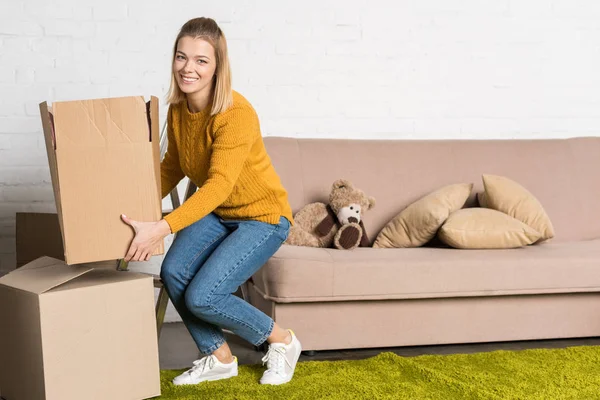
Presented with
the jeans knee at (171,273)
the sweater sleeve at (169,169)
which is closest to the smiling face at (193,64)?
the sweater sleeve at (169,169)

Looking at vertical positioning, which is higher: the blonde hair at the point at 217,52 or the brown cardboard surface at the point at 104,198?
the blonde hair at the point at 217,52

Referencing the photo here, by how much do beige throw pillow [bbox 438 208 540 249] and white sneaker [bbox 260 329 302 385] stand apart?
31.2 inches

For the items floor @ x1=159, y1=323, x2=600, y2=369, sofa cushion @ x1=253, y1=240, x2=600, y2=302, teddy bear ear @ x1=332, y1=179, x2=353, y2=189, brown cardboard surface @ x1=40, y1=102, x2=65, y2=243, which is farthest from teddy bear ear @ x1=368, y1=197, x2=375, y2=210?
brown cardboard surface @ x1=40, y1=102, x2=65, y2=243

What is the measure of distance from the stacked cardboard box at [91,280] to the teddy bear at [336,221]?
92 cm

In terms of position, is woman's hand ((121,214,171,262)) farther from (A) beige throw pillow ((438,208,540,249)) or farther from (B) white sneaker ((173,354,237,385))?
(A) beige throw pillow ((438,208,540,249))

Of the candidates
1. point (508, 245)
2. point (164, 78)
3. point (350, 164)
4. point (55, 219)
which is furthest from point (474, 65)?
point (55, 219)

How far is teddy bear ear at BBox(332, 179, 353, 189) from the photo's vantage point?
2.94 metres

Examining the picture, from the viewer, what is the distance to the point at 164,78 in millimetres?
3213

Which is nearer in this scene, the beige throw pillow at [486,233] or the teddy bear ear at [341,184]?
the beige throw pillow at [486,233]

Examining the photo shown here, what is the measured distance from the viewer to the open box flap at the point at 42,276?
194 centimetres

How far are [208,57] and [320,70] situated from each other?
52.9 inches

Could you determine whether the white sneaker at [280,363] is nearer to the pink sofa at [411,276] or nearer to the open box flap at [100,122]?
the pink sofa at [411,276]

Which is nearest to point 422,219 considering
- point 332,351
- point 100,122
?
point 332,351

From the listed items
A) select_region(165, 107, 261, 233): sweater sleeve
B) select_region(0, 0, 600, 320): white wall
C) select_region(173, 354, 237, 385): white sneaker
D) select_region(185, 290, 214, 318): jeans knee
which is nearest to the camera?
select_region(165, 107, 261, 233): sweater sleeve
